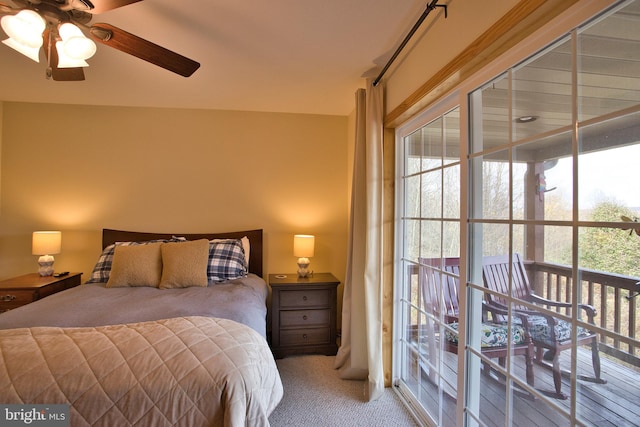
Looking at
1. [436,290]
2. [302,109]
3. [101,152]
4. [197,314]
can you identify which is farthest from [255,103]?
[436,290]

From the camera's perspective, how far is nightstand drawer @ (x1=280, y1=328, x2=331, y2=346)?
2.69m

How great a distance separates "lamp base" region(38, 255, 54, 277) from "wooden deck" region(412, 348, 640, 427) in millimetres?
3597

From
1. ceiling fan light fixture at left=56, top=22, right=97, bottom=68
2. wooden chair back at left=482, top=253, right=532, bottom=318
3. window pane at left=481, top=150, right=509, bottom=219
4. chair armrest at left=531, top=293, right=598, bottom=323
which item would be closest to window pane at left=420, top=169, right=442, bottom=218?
window pane at left=481, top=150, right=509, bottom=219

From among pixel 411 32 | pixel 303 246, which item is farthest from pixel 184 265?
pixel 411 32

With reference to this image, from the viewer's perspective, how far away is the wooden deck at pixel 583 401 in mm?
785

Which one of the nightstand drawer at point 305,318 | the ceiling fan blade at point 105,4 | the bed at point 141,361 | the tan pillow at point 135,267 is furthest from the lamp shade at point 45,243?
the ceiling fan blade at point 105,4

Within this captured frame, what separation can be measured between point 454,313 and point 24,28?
2400mm

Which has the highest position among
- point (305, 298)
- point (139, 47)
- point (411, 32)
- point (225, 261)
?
point (411, 32)

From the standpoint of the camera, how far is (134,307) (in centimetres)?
175

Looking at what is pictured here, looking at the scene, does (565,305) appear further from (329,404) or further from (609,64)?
(329,404)

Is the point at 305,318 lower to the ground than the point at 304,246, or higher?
lower

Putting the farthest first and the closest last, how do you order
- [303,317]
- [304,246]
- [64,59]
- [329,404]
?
[304,246] → [303,317] → [329,404] → [64,59]

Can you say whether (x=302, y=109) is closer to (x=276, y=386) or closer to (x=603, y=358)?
(x=276, y=386)

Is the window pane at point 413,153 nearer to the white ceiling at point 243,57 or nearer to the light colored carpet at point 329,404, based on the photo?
the white ceiling at point 243,57
